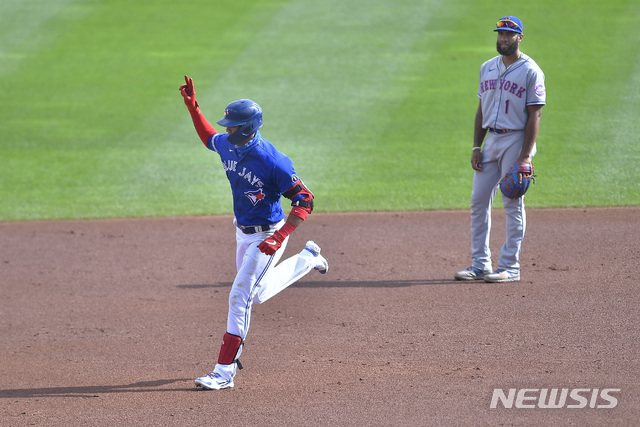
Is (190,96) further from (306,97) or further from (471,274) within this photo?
(306,97)

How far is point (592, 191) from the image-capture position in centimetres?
1029

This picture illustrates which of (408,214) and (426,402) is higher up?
(426,402)

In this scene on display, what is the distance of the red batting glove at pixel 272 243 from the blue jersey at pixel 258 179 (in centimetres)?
27

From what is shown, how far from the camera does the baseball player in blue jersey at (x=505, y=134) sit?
7109mm

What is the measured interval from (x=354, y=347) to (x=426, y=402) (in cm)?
113

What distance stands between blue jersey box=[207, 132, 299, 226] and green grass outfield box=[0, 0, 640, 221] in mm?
4570

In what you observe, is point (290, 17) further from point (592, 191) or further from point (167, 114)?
point (592, 191)

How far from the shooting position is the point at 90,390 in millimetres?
5512

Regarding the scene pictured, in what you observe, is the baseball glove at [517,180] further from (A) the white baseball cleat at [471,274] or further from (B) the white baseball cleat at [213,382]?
(B) the white baseball cleat at [213,382]

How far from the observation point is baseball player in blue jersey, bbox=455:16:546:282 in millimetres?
7109

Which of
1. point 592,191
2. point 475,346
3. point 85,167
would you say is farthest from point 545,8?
point 475,346

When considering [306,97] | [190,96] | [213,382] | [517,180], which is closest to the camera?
[213,382]

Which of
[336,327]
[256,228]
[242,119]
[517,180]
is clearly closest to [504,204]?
[517,180]

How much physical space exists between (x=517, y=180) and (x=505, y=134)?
0.47m
